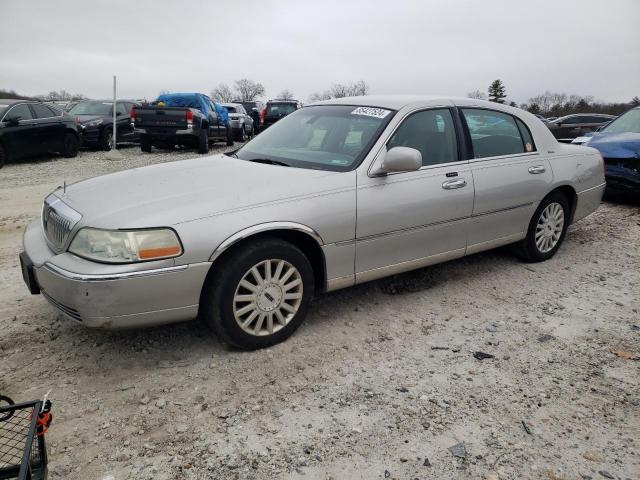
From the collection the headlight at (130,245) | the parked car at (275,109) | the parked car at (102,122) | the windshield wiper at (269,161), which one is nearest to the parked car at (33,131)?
the parked car at (102,122)

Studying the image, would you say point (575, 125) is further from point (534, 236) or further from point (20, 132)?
point (20, 132)

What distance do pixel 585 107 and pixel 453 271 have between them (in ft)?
173

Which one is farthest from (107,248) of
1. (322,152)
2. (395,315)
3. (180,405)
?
(395,315)

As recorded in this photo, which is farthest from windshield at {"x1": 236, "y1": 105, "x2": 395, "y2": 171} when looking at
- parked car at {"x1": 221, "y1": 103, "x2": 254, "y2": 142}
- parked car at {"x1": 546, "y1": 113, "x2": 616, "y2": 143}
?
parked car at {"x1": 546, "y1": 113, "x2": 616, "y2": 143}

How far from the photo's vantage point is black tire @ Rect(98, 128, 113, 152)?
1504cm

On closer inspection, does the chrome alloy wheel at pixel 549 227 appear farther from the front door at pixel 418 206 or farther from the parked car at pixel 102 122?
the parked car at pixel 102 122

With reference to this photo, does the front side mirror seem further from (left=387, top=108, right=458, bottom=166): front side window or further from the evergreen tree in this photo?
the evergreen tree

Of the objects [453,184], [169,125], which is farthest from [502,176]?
[169,125]

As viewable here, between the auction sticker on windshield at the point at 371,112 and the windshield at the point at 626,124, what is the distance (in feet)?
19.8

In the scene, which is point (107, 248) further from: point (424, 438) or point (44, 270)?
point (424, 438)

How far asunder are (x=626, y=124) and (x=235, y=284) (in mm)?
8000

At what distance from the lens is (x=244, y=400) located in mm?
2773

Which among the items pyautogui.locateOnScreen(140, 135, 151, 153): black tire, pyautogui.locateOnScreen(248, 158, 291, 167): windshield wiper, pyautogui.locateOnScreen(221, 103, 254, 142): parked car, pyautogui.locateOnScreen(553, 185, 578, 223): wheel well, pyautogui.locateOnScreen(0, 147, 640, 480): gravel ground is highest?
pyautogui.locateOnScreen(221, 103, 254, 142): parked car

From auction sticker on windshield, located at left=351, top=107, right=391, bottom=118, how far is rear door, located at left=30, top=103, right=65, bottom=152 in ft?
34.6
